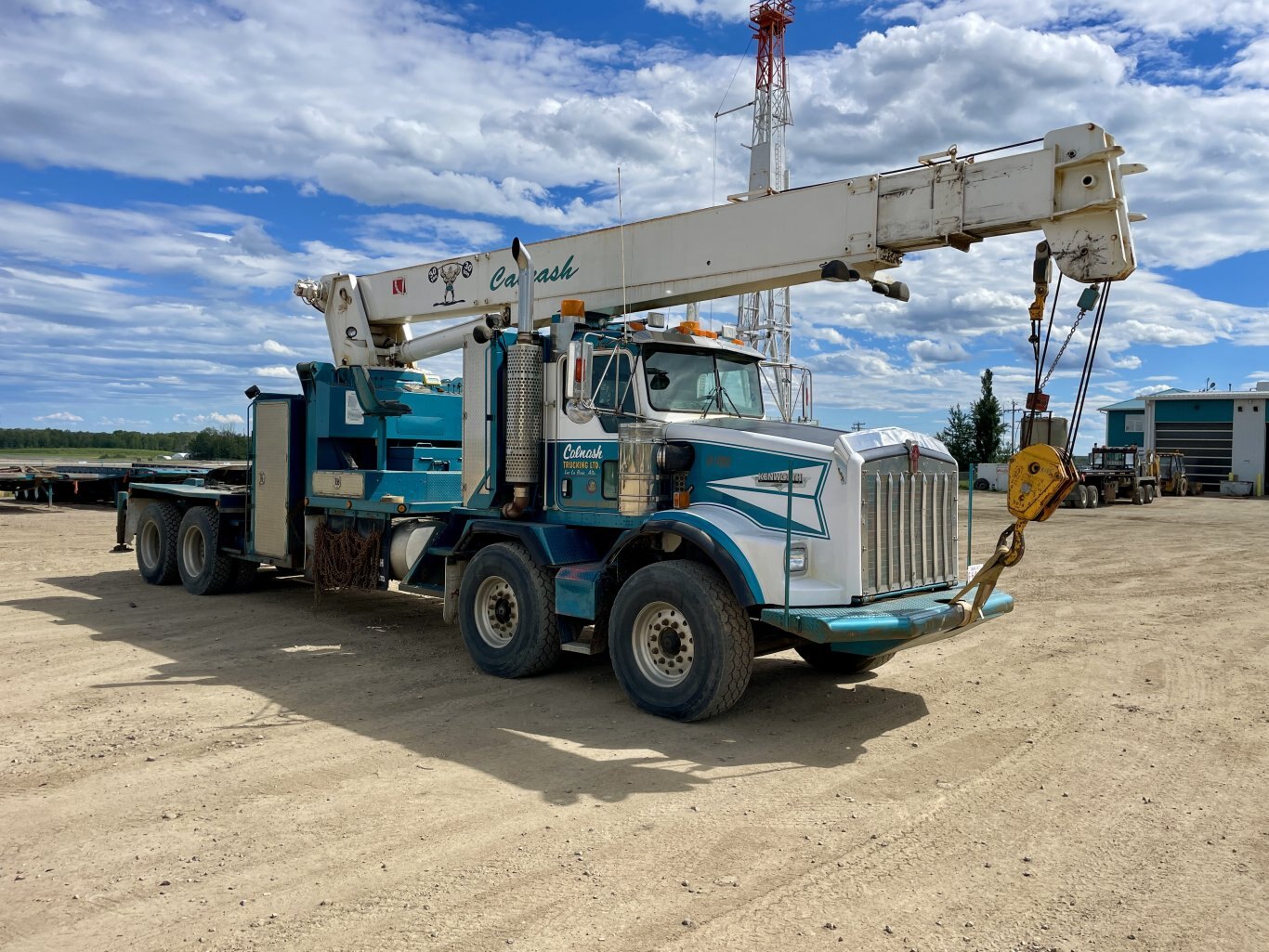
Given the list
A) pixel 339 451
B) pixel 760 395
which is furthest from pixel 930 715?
pixel 339 451

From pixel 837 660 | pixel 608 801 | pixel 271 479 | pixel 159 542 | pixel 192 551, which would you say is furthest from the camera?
pixel 159 542

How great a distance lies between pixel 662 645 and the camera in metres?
6.98

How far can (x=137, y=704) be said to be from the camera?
7.18 m

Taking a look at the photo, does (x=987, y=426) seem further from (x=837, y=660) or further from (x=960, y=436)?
(x=837, y=660)

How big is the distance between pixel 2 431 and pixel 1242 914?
108943 millimetres

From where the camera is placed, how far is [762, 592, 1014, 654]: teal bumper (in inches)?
241

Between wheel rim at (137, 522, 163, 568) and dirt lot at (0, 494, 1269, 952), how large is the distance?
Result: 10.6ft

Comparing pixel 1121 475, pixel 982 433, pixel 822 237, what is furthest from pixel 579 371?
pixel 982 433

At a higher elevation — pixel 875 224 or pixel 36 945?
pixel 875 224

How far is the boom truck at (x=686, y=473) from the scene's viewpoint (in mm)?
6520

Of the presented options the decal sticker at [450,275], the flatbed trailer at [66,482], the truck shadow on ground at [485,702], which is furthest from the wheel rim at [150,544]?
the flatbed trailer at [66,482]

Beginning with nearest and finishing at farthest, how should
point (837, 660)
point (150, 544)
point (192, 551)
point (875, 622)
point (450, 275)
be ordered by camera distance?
point (875, 622) → point (837, 660) → point (450, 275) → point (192, 551) → point (150, 544)

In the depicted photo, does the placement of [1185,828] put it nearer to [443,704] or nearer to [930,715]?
[930,715]

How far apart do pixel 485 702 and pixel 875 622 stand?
3089 mm
